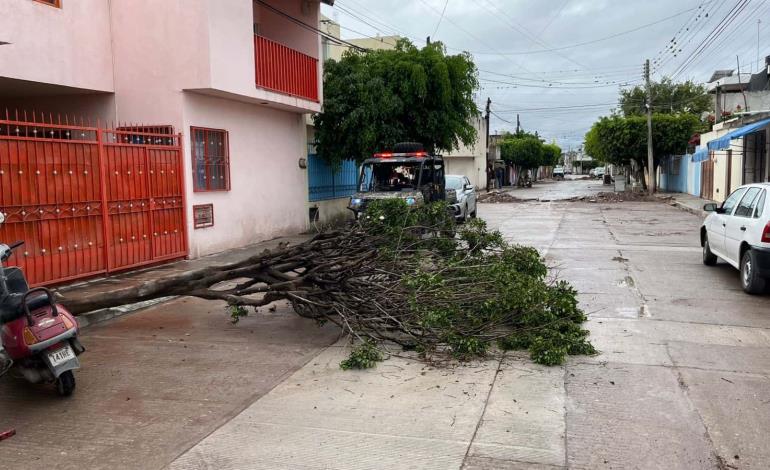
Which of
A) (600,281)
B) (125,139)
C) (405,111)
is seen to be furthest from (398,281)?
(405,111)

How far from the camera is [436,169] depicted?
17562 millimetres

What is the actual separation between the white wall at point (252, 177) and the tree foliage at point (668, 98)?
53157 millimetres

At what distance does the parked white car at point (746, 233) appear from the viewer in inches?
352

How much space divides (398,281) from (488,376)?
1872mm

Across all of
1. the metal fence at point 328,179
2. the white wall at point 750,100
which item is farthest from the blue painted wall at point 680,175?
the metal fence at point 328,179

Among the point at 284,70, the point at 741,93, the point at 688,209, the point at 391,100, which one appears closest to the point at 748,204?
the point at 391,100

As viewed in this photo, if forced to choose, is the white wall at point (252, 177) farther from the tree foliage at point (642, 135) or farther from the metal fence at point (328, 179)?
the tree foliage at point (642, 135)

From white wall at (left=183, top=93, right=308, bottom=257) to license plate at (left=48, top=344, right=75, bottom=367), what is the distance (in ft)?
24.5

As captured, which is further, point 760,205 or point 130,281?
point 130,281

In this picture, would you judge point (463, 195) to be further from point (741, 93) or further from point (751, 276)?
point (741, 93)

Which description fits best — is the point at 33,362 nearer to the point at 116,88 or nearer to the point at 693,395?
the point at 693,395

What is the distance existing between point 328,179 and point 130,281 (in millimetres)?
11330

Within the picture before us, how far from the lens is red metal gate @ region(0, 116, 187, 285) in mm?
8711

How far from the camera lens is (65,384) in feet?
17.6
